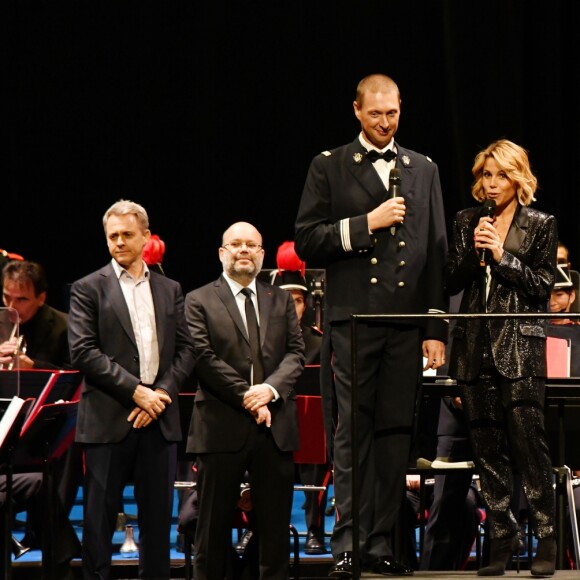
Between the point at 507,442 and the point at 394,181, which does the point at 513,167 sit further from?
the point at 507,442

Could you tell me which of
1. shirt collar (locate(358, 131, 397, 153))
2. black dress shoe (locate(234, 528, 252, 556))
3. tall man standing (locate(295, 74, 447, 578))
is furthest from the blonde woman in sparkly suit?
black dress shoe (locate(234, 528, 252, 556))

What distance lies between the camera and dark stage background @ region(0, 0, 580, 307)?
979 cm

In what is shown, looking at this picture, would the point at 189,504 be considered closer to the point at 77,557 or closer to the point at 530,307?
the point at 77,557

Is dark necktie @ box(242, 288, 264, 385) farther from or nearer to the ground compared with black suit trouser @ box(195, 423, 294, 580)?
farther from the ground

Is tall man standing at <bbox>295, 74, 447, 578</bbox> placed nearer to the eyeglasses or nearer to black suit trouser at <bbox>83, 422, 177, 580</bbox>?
the eyeglasses

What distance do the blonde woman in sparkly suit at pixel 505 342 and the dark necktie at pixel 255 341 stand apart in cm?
117

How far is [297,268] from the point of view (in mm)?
7988

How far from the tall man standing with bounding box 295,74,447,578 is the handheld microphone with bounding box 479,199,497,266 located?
0.63ft

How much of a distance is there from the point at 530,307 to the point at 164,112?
6.04 meters

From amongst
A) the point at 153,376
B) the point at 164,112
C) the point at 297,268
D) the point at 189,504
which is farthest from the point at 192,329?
the point at 164,112

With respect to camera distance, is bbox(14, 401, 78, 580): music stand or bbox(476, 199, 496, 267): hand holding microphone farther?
bbox(14, 401, 78, 580): music stand

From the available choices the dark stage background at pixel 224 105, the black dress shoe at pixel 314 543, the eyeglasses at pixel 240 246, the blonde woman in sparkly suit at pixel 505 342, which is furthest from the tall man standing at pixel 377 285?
the dark stage background at pixel 224 105

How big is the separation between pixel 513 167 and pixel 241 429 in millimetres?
1678

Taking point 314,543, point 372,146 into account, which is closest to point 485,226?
point 372,146
